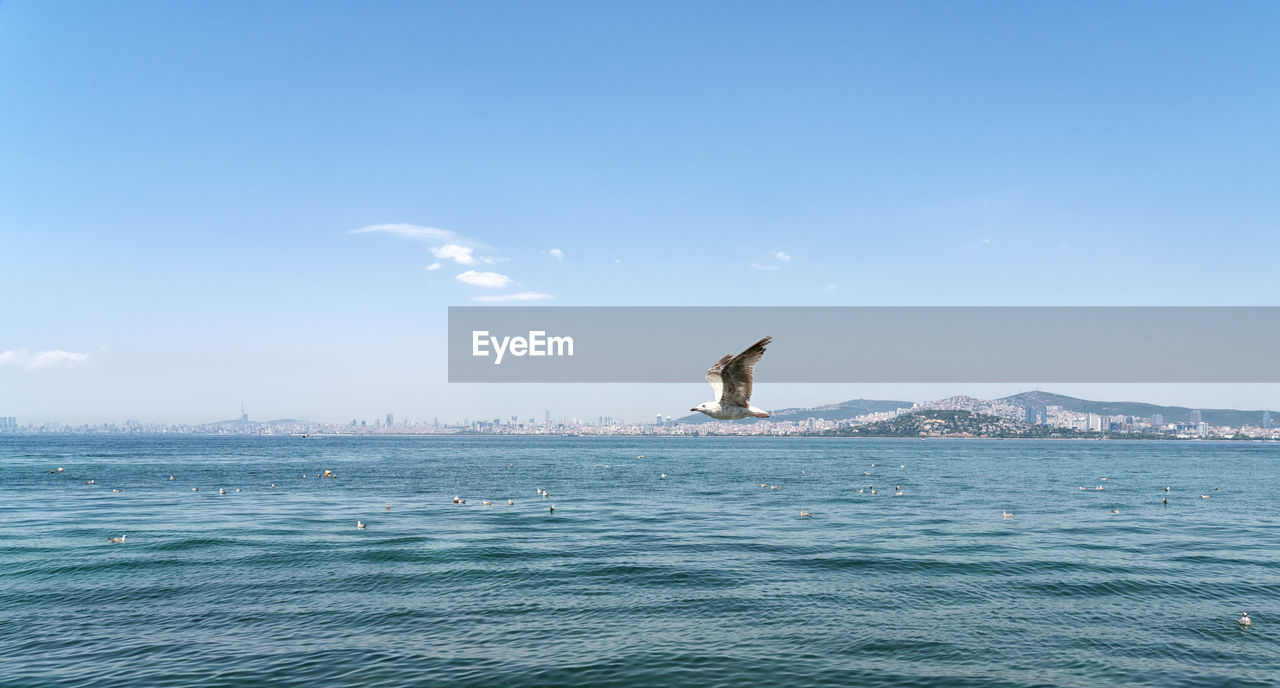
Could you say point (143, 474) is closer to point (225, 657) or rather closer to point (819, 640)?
point (225, 657)

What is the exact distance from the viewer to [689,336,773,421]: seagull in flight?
1498cm

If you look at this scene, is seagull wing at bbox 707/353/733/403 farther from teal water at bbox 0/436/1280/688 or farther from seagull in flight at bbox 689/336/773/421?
teal water at bbox 0/436/1280/688

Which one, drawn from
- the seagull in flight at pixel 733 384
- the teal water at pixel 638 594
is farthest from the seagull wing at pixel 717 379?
the teal water at pixel 638 594

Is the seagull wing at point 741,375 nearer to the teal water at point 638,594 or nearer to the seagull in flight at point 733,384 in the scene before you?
the seagull in flight at point 733,384

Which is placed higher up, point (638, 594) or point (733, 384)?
point (733, 384)

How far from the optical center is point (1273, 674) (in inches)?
827

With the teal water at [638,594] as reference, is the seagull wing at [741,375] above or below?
above

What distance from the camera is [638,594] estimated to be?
97.7ft

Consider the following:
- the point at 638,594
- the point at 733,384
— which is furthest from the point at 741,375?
the point at 638,594

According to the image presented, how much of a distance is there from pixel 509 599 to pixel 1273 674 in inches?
975

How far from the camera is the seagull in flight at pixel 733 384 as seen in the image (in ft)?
49.1

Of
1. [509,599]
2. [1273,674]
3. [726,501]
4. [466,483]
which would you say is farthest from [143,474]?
[1273,674]

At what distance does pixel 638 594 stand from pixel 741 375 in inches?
687

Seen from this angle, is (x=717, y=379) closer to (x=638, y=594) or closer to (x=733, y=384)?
(x=733, y=384)
